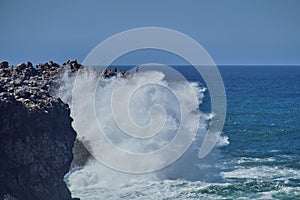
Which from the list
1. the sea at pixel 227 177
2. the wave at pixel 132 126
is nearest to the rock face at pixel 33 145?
the sea at pixel 227 177

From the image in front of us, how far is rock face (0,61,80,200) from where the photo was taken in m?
29.7

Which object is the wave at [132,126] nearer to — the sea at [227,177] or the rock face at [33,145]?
the sea at [227,177]

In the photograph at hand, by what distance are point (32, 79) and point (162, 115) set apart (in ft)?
42.4

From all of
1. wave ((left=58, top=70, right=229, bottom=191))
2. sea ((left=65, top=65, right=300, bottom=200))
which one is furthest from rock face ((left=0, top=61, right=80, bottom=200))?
wave ((left=58, top=70, right=229, bottom=191))

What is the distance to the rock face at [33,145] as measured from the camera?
2967cm

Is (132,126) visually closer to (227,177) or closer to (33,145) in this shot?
(227,177)

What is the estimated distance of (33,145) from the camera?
3067 centimetres

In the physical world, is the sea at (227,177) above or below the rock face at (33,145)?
below

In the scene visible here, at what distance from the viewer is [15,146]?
29.9 meters

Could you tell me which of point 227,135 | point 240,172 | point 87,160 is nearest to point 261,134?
point 227,135

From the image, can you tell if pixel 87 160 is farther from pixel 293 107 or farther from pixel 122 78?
pixel 293 107

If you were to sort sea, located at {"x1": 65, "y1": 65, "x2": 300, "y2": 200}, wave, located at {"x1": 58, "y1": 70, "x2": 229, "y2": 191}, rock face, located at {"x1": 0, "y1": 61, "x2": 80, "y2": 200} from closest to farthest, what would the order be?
rock face, located at {"x1": 0, "y1": 61, "x2": 80, "y2": 200} < sea, located at {"x1": 65, "y1": 65, "x2": 300, "y2": 200} < wave, located at {"x1": 58, "y1": 70, "x2": 229, "y2": 191}

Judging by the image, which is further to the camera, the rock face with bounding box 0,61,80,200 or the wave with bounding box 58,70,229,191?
the wave with bounding box 58,70,229,191

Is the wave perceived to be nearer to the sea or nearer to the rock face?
the sea
